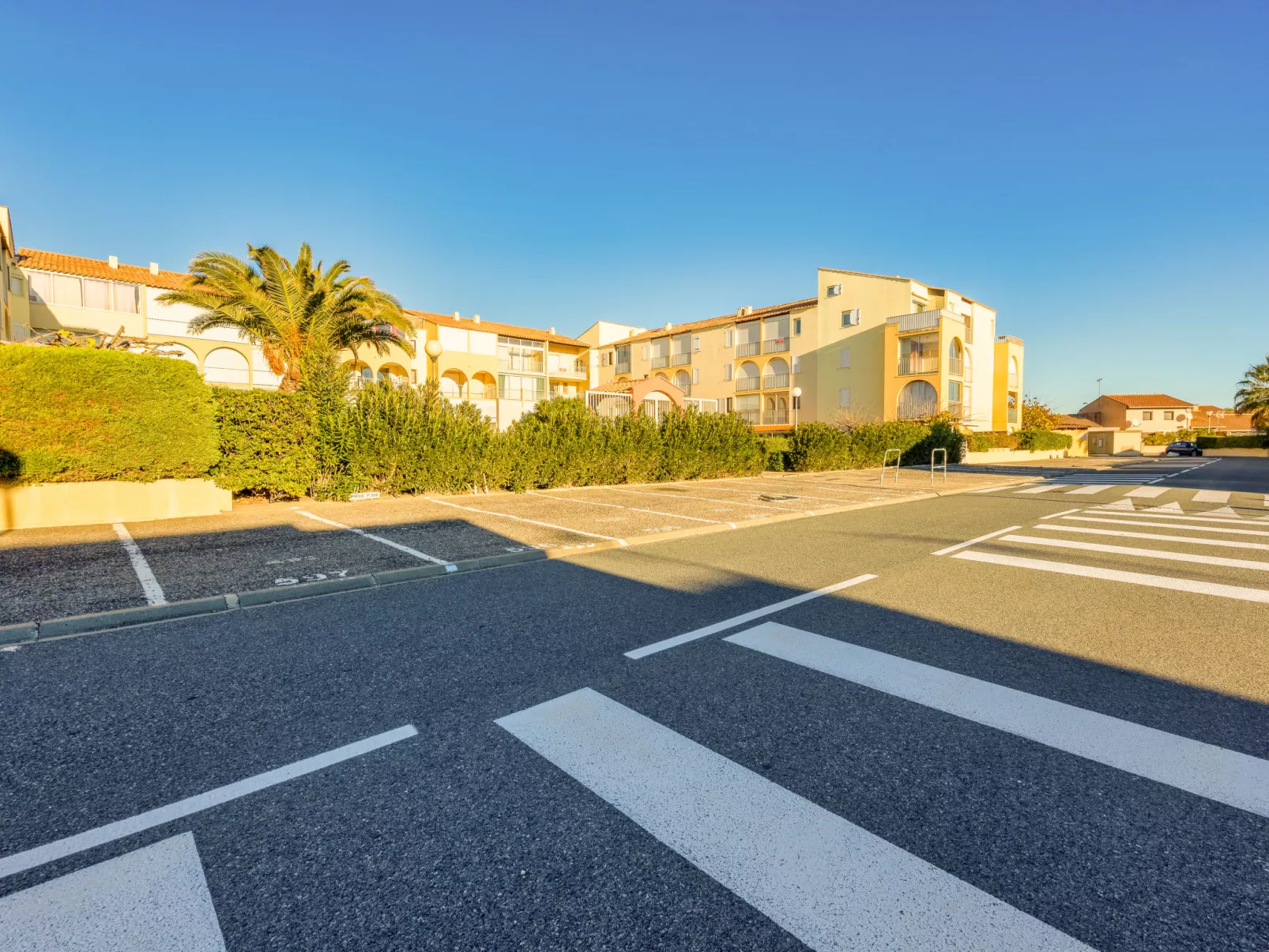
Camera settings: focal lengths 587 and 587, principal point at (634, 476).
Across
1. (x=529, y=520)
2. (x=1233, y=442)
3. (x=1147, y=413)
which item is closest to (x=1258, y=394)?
(x=1233, y=442)

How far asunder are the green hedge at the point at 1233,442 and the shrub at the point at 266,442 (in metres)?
80.2

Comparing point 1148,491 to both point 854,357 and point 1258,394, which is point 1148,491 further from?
point 1258,394

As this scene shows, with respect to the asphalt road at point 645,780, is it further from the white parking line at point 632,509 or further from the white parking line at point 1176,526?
the white parking line at point 1176,526

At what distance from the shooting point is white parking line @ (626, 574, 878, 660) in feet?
13.5

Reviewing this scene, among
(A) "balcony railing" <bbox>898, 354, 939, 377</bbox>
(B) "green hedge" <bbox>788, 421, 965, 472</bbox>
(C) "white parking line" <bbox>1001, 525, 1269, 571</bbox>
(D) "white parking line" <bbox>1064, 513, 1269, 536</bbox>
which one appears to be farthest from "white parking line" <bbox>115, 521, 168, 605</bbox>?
(A) "balcony railing" <bbox>898, 354, 939, 377</bbox>

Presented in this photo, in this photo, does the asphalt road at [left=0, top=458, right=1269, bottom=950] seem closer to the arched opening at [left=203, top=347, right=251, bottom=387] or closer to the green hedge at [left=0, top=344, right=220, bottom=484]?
the green hedge at [left=0, top=344, right=220, bottom=484]

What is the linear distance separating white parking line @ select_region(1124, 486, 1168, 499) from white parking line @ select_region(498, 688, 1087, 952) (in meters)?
17.4

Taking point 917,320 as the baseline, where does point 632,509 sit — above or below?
below

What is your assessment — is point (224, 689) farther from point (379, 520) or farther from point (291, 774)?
point (379, 520)

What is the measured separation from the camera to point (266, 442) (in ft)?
36.6

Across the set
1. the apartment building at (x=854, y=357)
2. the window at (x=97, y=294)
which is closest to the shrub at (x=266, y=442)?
the window at (x=97, y=294)

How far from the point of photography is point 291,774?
2.60m

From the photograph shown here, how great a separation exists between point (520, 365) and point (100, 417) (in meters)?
38.2

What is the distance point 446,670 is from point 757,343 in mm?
47401
